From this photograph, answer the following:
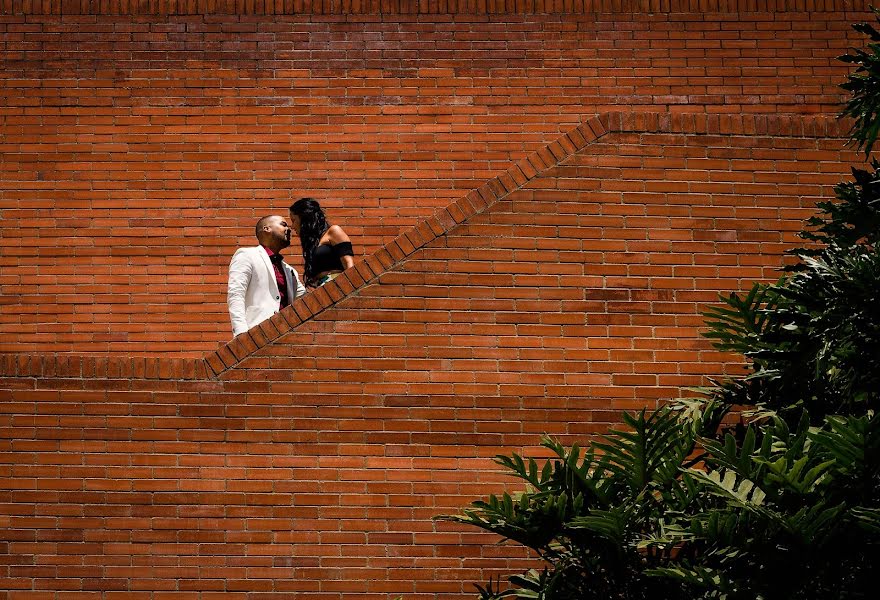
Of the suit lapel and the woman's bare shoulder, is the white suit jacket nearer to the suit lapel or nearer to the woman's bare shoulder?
the suit lapel

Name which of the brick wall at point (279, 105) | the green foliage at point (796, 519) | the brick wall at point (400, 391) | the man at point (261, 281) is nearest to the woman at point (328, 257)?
the man at point (261, 281)

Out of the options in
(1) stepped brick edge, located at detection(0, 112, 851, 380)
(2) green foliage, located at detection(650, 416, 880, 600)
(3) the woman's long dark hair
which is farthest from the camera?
(3) the woman's long dark hair

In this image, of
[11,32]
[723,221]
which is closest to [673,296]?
[723,221]

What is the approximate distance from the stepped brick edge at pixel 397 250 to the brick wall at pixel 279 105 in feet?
8.66

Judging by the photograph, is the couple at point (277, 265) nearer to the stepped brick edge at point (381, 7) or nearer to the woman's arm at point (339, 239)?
the woman's arm at point (339, 239)

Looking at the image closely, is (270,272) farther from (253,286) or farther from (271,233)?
(271,233)

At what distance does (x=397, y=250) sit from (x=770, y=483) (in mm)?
3514

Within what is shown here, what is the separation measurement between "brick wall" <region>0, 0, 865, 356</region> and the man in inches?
78.4

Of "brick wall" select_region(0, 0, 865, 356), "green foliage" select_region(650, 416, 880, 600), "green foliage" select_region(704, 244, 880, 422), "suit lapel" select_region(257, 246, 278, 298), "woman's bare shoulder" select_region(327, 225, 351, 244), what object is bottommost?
"green foliage" select_region(650, 416, 880, 600)

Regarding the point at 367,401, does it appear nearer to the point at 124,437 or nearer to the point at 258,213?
the point at 124,437

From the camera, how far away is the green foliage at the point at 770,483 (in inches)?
239

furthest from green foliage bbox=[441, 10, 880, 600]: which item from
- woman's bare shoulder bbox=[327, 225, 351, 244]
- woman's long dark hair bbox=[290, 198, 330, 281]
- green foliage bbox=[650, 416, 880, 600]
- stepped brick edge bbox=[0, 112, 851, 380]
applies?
woman's long dark hair bbox=[290, 198, 330, 281]

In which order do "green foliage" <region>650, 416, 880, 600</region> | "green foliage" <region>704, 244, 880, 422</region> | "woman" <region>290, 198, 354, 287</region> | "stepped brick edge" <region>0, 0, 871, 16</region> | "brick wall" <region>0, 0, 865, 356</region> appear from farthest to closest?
"stepped brick edge" <region>0, 0, 871, 16</region>, "brick wall" <region>0, 0, 865, 356</region>, "woman" <region>290, 198, 354, 287</region>, "green foliage" <region>704, 244, 880, 422</region>, "green foliage" <region>650, 416, 880, 600</region>

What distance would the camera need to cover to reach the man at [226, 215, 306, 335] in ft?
31.0
